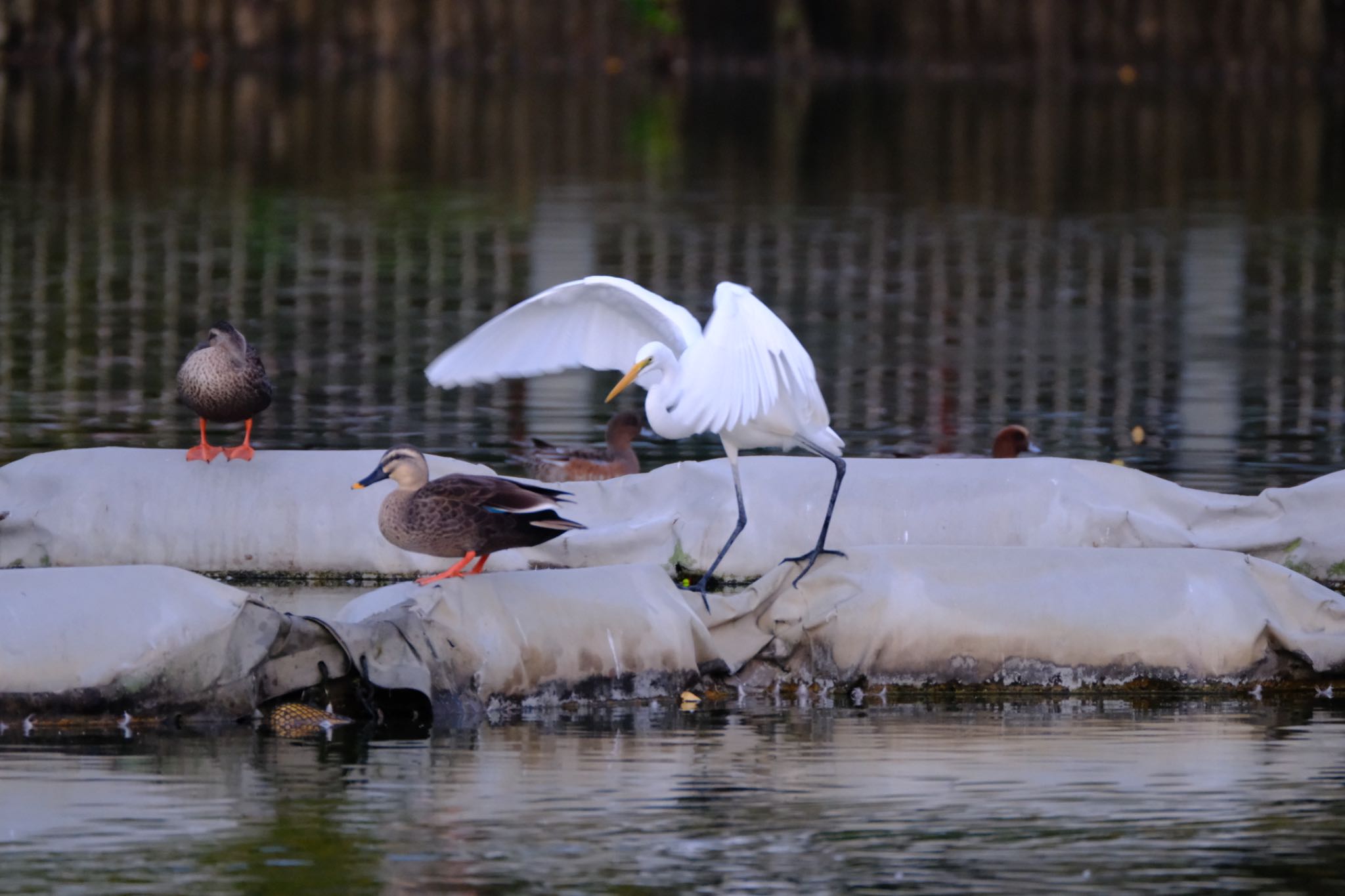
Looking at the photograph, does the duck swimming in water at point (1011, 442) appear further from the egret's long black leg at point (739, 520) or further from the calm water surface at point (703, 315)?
the egret's long black leg at point (739, 520)

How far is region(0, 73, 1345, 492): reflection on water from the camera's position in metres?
13.5

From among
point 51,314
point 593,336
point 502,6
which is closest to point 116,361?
point 51,314

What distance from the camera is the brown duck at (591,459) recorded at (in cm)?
1089

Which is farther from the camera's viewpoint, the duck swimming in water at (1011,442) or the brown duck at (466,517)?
the duck swimming in water at (1011,442)

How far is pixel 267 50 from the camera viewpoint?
37031 mm

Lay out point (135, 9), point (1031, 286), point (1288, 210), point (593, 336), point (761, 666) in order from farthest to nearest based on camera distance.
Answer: point (135, 9) < point (1288, 210) < point (1031, 286) < point (593, 336) < point (761, 666)

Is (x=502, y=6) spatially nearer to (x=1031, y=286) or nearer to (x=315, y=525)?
(x=1031, y=286)

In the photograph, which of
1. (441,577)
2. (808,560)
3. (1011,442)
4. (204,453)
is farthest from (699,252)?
(441,577)

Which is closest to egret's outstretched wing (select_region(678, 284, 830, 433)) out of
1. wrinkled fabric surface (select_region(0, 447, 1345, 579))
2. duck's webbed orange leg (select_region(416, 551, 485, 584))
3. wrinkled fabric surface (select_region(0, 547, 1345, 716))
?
wrinkled fabric surface (select_region(0, 547, 1345, 716))

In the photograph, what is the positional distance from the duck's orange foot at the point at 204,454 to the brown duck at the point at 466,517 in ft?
6.32

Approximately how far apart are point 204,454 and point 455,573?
207 centimetres

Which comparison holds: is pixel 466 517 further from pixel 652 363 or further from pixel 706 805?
pixel 706 805

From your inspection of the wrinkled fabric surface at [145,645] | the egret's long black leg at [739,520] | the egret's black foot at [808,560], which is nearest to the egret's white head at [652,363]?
the egret's long black leg at [739,520]

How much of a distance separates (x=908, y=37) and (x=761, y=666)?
30037 mm
